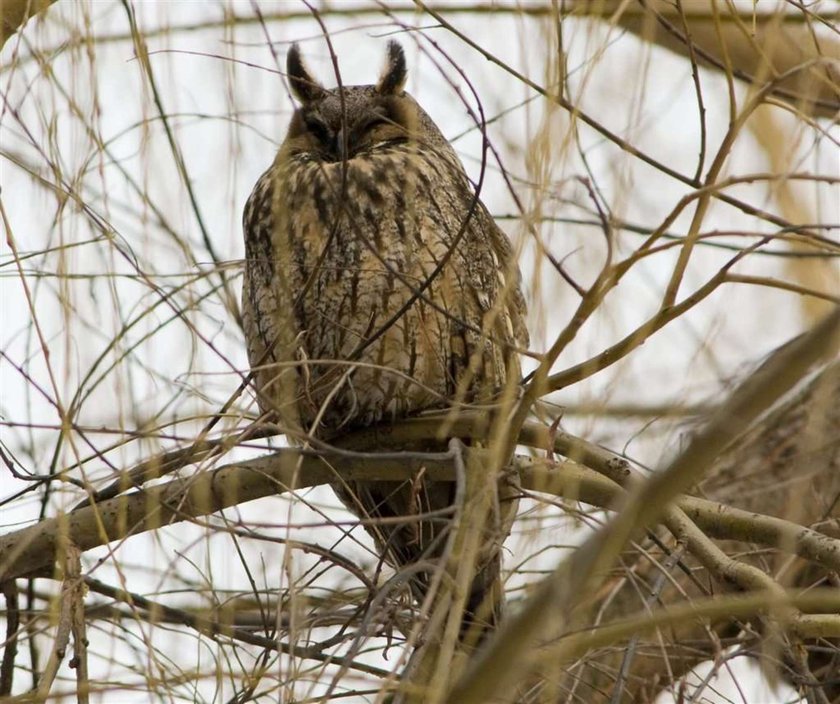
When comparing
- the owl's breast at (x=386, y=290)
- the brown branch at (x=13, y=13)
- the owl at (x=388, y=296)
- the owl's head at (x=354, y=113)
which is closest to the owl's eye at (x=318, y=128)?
the owl's head at (x=354, y=113)

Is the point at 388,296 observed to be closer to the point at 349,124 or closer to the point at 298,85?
the point at 349,124

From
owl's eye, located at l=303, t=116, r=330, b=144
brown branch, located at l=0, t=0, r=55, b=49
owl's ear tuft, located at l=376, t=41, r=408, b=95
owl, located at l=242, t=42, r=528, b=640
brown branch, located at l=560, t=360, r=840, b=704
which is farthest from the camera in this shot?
owl's ear tuft, located at l=376, t=41, r=408, b=95

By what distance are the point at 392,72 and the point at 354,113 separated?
214 millimetres

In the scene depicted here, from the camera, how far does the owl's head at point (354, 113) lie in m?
3.43

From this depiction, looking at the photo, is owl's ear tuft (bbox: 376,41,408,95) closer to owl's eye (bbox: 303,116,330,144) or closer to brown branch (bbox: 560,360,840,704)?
owl's eye (bbox: 303,116,330,144)

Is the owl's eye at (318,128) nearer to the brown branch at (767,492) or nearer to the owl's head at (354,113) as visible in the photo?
the owl's head at (354,113)

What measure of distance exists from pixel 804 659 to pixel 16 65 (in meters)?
1.89

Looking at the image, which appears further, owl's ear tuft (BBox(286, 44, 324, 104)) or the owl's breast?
owl's ear tuft (BBox(286, 44, 324, 104))

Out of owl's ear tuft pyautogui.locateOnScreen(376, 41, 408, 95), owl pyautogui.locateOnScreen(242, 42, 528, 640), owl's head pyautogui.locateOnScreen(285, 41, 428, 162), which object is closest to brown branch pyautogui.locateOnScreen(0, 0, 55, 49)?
owl pyautogui.locateOnScreen(242, 42, 528, 640)

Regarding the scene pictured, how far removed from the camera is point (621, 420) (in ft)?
13.4

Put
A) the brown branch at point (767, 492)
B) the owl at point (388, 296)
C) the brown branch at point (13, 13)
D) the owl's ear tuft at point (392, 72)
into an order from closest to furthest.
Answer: the brown branch at point (13, 13), the owl at point (388, 296), the brown branch at point (767, 492), the owl's ear tuft at point (392, 72)

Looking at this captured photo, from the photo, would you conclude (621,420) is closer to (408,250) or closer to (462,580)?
(408,250)

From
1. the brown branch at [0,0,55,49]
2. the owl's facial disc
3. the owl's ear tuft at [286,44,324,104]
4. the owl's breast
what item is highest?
the owl's ear tuft at [286,44,324,104]

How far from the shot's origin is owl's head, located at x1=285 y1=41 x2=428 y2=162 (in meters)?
3.43
